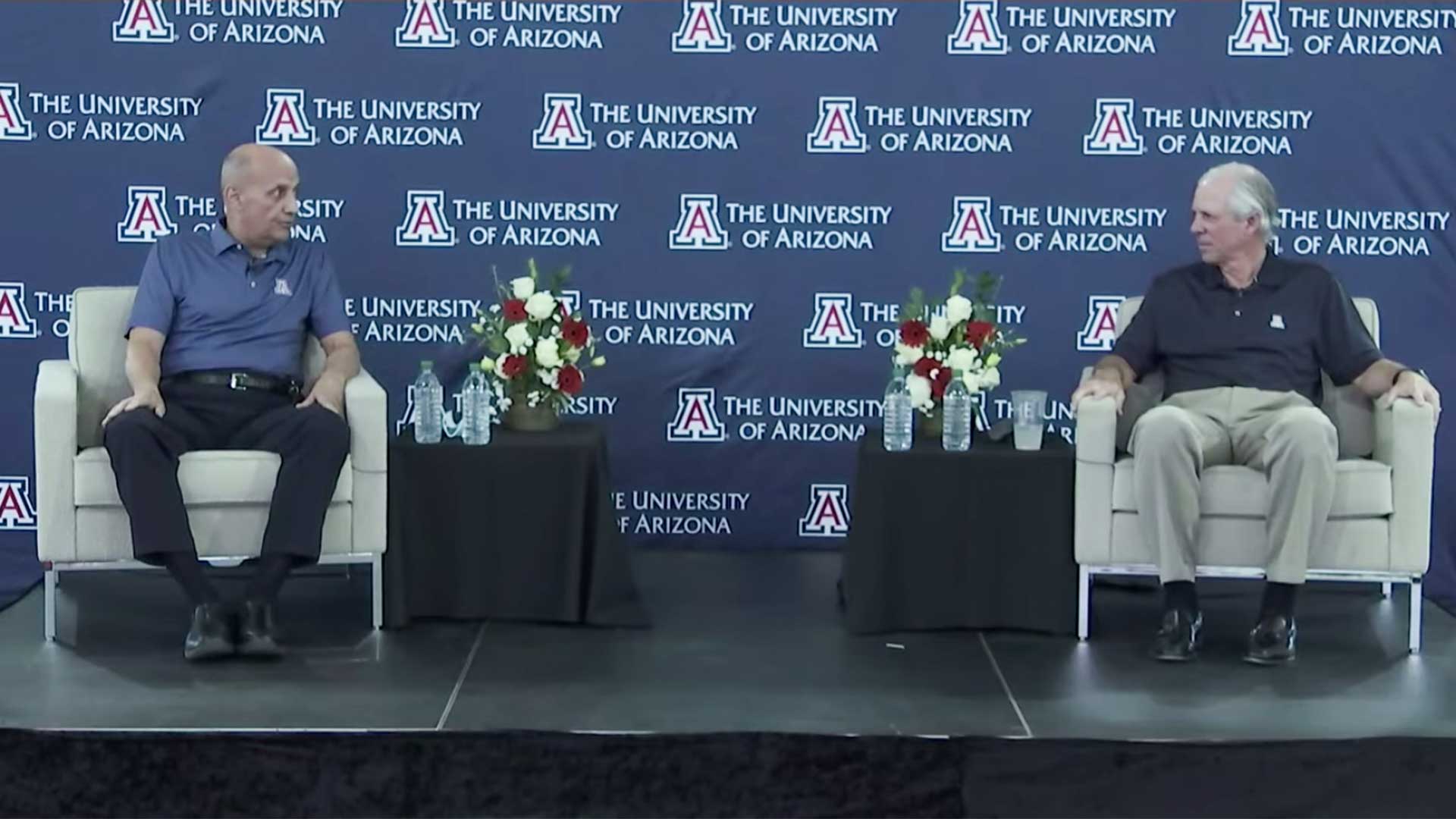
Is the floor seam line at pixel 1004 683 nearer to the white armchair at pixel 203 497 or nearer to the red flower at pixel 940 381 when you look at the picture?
the red flower at pixel 940 381

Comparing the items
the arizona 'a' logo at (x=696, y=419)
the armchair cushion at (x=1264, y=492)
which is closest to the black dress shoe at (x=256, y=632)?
the arizona 'a' logo at (x=696, y=419)

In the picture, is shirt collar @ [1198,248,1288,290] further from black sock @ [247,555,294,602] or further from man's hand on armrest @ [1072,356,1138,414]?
black sock @ [247,555,294,602]

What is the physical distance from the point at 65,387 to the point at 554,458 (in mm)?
1186

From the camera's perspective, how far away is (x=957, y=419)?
4.88 meters

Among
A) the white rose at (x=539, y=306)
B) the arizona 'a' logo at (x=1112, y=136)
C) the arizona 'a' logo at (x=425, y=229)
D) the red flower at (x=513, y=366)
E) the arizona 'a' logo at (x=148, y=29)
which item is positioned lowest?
the red flower at (x=513, y=366)

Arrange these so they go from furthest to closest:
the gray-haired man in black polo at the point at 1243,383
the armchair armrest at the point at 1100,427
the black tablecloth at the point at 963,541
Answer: the black tablecloth at the point at 963,541 → the armchair armrest at the point at 1100,427 → the gray-haired man in black polo at the point at 1243,383

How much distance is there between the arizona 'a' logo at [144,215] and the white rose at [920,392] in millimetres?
2311

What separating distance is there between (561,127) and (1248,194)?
6.56ft

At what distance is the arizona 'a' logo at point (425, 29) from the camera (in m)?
5.63

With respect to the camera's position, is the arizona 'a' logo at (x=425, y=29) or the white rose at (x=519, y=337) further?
the arizona 'a' logo at (x=425, y=29)

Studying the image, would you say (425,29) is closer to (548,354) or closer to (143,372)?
(548,354)

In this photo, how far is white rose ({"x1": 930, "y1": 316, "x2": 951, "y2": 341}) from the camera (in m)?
4.95

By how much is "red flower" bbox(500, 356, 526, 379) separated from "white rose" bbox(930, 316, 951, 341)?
3.49ft

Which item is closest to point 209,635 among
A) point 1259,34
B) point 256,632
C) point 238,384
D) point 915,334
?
point 256,632
